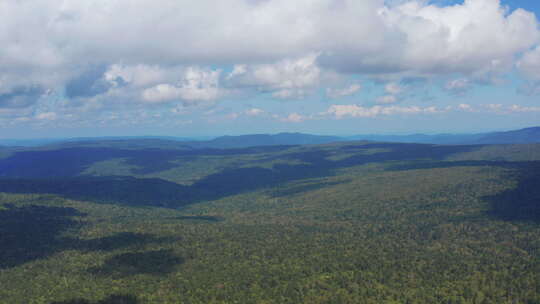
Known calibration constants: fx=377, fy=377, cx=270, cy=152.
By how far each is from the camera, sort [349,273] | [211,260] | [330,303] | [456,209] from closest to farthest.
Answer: [330,303]
[349,273]
[211,260]
[456,209]

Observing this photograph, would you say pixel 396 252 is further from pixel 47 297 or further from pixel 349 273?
pixel 47 297

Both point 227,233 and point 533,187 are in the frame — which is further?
point 533,187

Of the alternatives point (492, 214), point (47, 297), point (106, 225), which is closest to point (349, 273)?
point (47, 297)

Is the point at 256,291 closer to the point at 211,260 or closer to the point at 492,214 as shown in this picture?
the point at 211,260

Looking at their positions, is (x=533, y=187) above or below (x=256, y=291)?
above

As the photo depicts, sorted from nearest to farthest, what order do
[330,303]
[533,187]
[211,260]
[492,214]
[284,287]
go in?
[330,303], [284,287], [211,260], [492,214], [533,187]

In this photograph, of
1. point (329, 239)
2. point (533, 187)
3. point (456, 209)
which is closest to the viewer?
point (329, 239)

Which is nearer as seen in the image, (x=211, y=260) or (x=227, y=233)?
(x=211, y=260)

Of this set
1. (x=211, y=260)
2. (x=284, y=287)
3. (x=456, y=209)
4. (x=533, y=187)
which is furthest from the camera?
(x=533, y=187)

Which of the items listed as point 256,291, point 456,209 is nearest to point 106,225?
point 256,291
